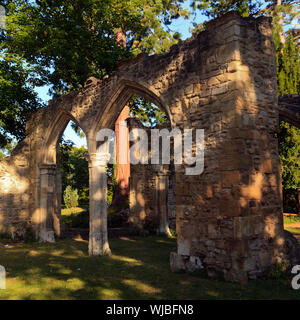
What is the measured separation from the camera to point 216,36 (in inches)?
211

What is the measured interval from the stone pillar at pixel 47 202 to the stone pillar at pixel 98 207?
2706mm

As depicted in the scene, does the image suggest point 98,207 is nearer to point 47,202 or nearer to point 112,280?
point 112,280

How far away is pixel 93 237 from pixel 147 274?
2453 millimetres

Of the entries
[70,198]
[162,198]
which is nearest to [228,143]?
[162,198]

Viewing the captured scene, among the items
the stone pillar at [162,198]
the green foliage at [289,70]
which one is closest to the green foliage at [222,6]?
the green foliage at [289,70]

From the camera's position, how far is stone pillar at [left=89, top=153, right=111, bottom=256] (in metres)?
7.54

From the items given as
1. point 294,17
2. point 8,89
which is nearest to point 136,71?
point 8,89

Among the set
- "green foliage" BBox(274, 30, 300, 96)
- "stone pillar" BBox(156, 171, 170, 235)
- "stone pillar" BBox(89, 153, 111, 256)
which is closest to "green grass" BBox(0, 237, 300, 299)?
"stone pillar" BBox(89, 153, 111, 256)

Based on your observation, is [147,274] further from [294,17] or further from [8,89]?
[294,17]

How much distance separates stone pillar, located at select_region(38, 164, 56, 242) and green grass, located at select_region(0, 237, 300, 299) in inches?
69.0

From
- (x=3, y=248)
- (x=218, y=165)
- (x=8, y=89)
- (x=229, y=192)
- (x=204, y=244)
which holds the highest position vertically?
(x=8, y=89)

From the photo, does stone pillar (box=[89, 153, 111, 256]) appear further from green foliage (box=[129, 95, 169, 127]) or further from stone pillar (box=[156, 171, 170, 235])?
green foliage (box=[129, 95, 169, 127])

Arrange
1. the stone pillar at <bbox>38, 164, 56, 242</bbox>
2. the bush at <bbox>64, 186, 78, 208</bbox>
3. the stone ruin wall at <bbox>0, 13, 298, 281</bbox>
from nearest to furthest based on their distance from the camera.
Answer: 1. the stone ruin wall at <bbox>0, 13, 298, 281</bbox>
2. the stone pillar at <bbox>38, 164, 56, 242</bbox>
3. the bush at <bbox>64, 186, 78, 208</bbox>

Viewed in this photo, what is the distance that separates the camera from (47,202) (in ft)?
32.4
